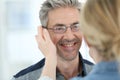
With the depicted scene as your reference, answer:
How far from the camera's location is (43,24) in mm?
1981

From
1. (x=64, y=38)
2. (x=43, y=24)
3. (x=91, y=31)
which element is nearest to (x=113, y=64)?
(x=91, y=31)

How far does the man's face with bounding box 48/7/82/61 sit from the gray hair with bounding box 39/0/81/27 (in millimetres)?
22

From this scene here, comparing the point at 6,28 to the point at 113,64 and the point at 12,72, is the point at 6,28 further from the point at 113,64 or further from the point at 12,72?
the point at 113,64

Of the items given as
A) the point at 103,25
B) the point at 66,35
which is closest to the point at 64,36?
the point at 66,35

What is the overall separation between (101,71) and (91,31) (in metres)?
0.14

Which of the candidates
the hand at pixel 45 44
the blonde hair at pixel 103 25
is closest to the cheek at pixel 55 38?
the hand at pixel 45 44

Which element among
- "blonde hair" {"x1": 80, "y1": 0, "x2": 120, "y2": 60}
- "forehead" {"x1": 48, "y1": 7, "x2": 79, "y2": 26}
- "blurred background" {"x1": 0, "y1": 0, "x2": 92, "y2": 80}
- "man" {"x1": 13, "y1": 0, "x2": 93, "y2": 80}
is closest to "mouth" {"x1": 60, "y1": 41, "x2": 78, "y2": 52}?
"man" {"x1": 13, "y1": 0, "x2": 93, "y2": 80}

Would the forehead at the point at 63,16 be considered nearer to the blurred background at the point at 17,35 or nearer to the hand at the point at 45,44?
the hand at the point at 45,44

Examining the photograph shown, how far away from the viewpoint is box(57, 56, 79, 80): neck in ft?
6.51

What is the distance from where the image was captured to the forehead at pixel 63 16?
1.92m

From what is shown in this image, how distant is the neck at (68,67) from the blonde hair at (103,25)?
931 mm

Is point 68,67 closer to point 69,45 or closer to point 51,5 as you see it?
point 69,45

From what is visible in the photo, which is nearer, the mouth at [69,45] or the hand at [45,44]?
the hand at [45,44]

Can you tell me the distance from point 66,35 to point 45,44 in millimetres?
223
